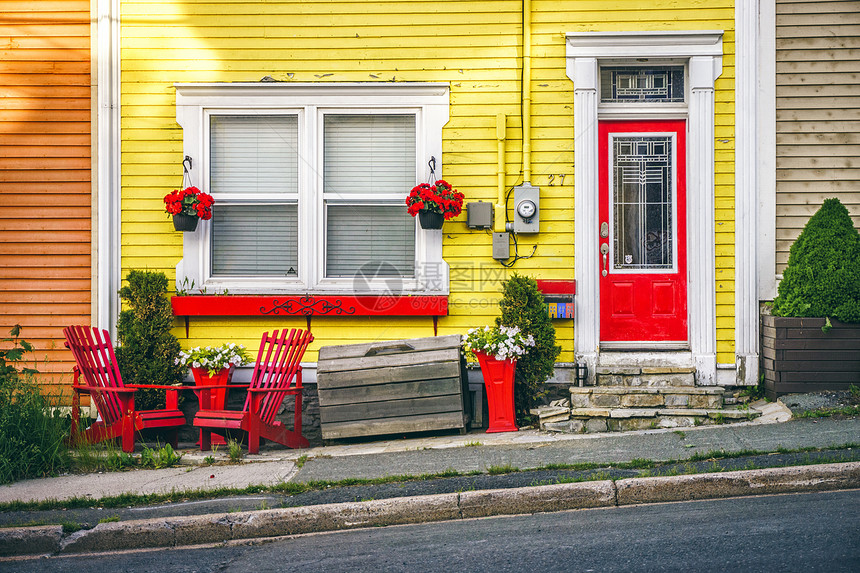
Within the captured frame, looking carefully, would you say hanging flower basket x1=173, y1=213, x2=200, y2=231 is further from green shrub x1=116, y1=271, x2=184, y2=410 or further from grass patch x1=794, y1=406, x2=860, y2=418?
grass patch x1=794, y1=406, x2=860, y2=418

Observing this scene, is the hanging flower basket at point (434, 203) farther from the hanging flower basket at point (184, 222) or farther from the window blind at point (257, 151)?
the hanging flower basket at point (184, 222)

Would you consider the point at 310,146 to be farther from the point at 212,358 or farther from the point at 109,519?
the point at 109,519

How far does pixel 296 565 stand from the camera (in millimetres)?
3871

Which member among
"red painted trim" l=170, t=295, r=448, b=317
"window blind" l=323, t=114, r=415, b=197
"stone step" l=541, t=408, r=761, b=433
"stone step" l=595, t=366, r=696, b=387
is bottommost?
"stone step" l=541, t=408, r=761, b=433

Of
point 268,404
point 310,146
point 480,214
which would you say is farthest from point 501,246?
point 268,404

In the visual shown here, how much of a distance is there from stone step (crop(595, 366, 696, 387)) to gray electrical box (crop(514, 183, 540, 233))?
166 centimetres

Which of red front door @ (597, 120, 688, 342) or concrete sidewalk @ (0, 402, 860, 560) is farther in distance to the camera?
red front door @ (597, 120, 688, 342)

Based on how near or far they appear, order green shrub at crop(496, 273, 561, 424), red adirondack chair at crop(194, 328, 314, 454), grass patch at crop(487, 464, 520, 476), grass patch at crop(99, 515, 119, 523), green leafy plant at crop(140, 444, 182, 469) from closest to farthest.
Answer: grass patch at crop(99, 515, 119, 523)
grass patch at crop(487, 464, 520, 476)
green leafy plant at crop(140, 444, 182, 469)
red adirondack chair at crop(194, 328, 314, 454)
green shrub at crop(496, 273, 561, 424)

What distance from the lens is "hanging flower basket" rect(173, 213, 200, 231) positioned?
7422 millimetres

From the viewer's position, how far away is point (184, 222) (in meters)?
7.44

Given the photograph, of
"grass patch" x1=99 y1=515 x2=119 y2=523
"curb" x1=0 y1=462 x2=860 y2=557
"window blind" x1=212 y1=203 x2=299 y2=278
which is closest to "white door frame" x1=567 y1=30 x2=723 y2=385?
"curb" x1=0 y1=462 x2=860 y2=557

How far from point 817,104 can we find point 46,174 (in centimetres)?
827

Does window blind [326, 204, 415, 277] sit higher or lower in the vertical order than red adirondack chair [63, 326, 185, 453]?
higher

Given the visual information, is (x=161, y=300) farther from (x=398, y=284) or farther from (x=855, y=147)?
(x=855, y=147)
